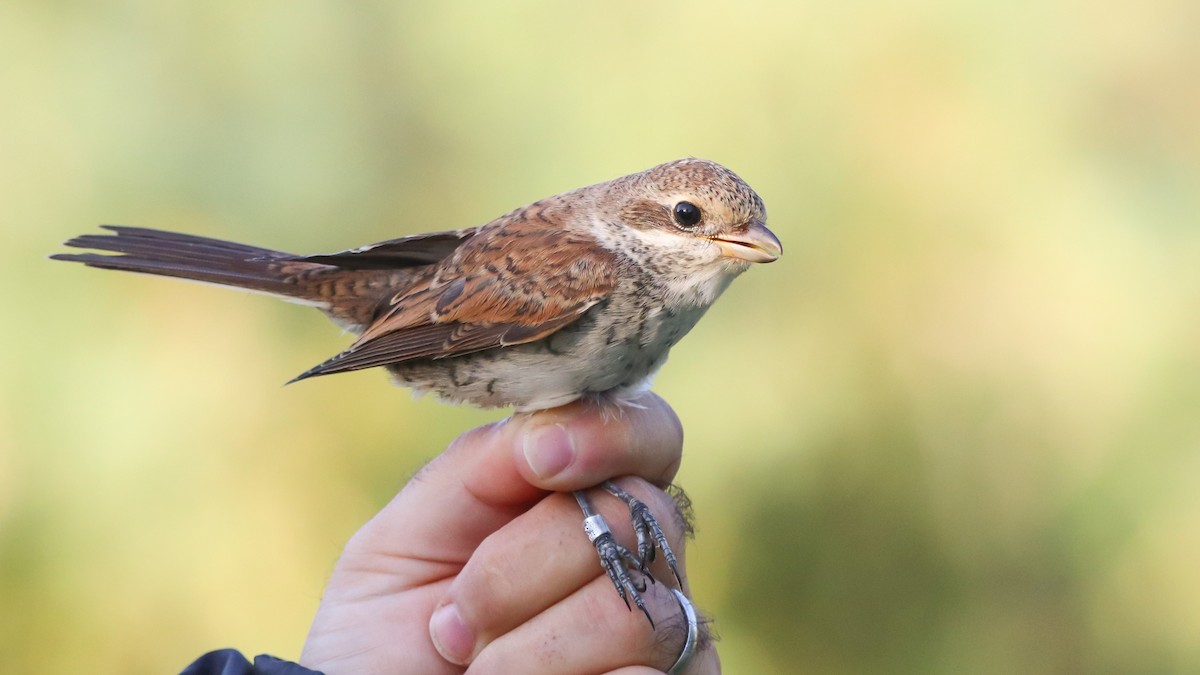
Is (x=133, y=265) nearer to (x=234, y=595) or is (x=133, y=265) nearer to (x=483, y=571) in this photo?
(x=483, y=571)

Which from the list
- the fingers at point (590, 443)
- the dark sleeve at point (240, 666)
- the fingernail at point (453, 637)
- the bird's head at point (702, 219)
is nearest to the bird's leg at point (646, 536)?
the fingers at point (590, 443)

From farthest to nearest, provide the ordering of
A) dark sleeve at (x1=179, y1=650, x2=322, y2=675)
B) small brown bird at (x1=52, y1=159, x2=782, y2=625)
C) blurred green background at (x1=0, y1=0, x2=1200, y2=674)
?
blurred green background at (x1=0, y1=0, x2=1200, y2=674) < small brown bird at (x1=52, y1=159, x2=782, y2=625) < dark sleeve at (x1=179, y1=650, x2=322, y2=675)

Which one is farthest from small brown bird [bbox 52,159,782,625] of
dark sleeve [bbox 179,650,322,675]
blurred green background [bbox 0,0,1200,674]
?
blurred green background [bbox 0,0,1200,674]

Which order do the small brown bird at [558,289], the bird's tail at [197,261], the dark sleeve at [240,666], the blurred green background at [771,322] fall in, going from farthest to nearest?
1. the blurred green background at [771,322]
2. the bird's tail at [197,261]
3. the small brown bird at [558,289]
4. the dark sleeve at [240,666]

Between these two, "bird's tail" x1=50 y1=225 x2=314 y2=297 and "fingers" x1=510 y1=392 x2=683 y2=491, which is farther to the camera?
"bird's tail" x1=50 y1=225 x2=314 y2=297

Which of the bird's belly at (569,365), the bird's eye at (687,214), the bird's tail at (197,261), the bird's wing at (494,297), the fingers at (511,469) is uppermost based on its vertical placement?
the bird's tail at (197,261)

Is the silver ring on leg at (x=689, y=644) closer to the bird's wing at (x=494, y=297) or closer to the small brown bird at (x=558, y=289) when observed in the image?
the small brown bird at (x=558, y=289)

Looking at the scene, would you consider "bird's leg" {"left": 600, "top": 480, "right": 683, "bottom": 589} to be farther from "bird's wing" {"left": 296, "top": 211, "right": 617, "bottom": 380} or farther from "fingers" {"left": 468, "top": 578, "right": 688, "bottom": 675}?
"bird's wing" {"left": 296, "top": 211, "right": 617, "bottom": 380}
